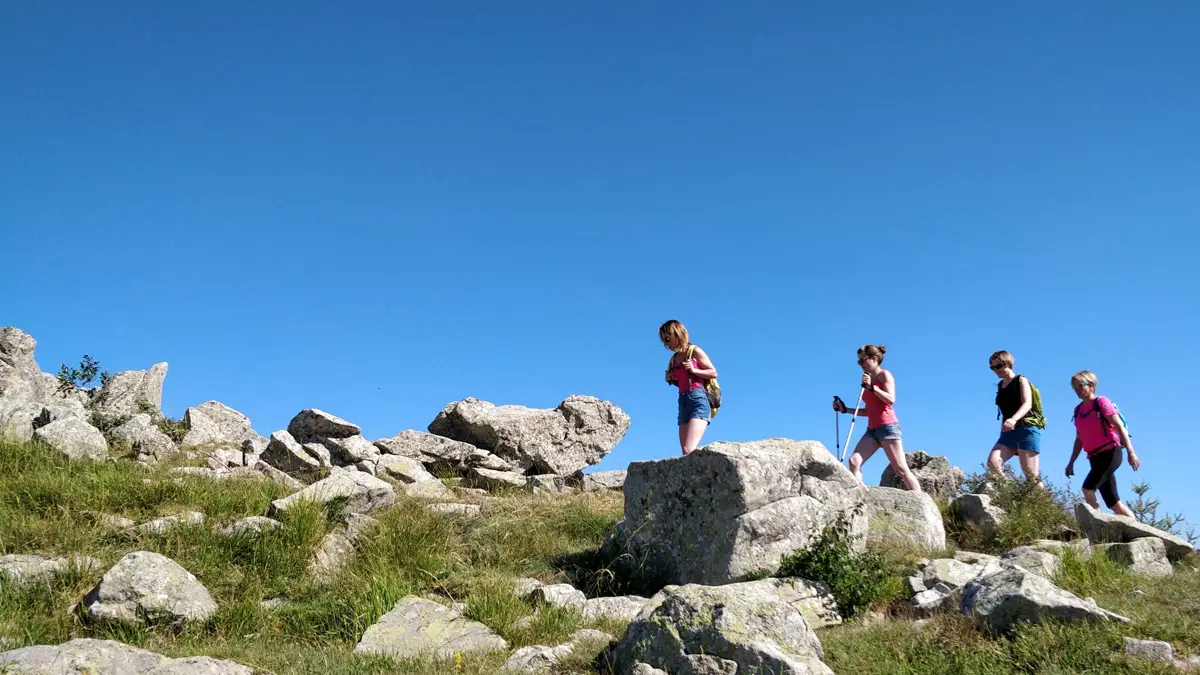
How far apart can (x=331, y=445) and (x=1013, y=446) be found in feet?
39.6

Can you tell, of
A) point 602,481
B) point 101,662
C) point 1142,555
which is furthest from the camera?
point 602,481

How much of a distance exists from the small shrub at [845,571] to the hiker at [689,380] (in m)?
3.07

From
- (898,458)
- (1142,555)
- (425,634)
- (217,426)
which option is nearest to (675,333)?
(898,458)

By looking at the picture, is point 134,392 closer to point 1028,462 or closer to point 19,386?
point 19,386

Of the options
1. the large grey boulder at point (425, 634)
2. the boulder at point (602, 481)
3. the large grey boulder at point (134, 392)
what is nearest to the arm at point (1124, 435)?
the boulder at point (602, 481)

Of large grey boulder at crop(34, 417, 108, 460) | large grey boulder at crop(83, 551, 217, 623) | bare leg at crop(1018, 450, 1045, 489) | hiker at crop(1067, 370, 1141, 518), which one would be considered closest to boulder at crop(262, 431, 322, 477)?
large grey boulder at crop(34, 417, 108, 460)

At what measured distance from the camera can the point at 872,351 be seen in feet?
46.0

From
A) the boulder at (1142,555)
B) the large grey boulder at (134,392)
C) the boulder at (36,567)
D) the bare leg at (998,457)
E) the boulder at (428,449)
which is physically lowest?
the boulder at (36,567)

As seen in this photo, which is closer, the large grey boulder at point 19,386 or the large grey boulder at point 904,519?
the large grey boulder at point 904,519

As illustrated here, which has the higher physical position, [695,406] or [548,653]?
[695,406]

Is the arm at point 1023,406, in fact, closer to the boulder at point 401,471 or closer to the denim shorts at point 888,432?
the denim shorts at point 888,432

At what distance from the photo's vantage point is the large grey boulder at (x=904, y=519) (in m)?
11.3

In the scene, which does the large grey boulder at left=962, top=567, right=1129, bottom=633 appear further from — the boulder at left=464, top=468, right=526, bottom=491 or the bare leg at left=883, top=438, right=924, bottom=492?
the boulder at left=464, top=468, right=526, bottom=491

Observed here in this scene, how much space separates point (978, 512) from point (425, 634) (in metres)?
8.40
